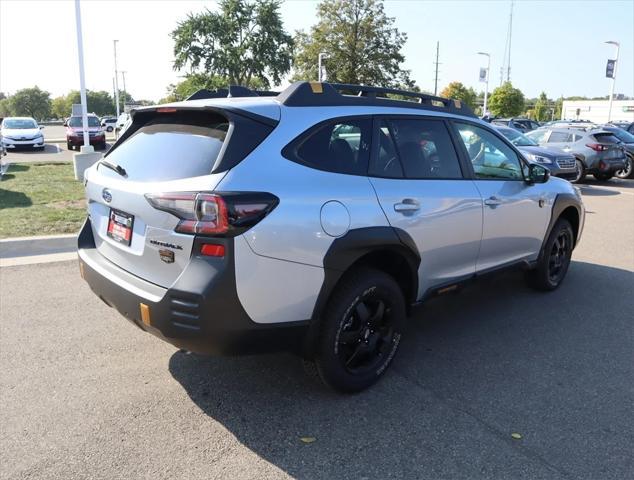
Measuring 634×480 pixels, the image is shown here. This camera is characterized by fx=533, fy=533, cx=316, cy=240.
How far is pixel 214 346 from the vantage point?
2748 millimetres

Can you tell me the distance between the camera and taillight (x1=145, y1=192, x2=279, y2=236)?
261 centimetres

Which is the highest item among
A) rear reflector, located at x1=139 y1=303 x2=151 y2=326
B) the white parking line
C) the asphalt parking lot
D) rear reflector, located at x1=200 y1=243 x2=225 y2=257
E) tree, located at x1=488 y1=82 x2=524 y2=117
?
tree, located at x1=488 y1=82 x2=524 y2=117

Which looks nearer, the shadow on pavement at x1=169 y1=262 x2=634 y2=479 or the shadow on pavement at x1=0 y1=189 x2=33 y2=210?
the shadow on pavement at x1=169 y1=262 x2=634 y2=479

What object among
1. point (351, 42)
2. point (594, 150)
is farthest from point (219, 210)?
point (351, 42)

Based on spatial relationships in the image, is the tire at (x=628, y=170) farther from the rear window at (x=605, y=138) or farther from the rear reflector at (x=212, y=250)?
the rear reflector at (x=212, y=250)

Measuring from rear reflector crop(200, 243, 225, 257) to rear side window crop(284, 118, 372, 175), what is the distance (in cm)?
67

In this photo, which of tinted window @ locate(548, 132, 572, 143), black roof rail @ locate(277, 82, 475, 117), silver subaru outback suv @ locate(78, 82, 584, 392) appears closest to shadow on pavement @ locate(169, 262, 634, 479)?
silver subaru outback suv @ locate(78, 82, 584, 392)

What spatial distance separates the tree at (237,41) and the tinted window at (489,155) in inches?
1582

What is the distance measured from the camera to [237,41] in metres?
42.6

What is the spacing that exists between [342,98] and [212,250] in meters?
1.39

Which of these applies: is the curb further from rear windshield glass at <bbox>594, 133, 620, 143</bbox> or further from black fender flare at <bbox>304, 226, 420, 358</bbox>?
rear windshield glass at <bbox>594, 133, 620, 143</bbox>

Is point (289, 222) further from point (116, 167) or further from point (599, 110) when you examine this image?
point (599, 110)

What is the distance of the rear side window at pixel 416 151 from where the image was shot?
3.49m

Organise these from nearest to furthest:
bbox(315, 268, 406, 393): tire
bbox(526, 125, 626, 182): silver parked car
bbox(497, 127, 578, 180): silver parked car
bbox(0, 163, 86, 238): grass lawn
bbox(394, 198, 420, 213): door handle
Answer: bbox(315, 268, 406, 393): tire, bbox(394, 198, 420, 213): door handle, bbox(0, 163, 86, 238): grass lawn, bbox(497, 127, 578, 180): silver parked car, bbox(526, 125, 626, 182): silver parked car
